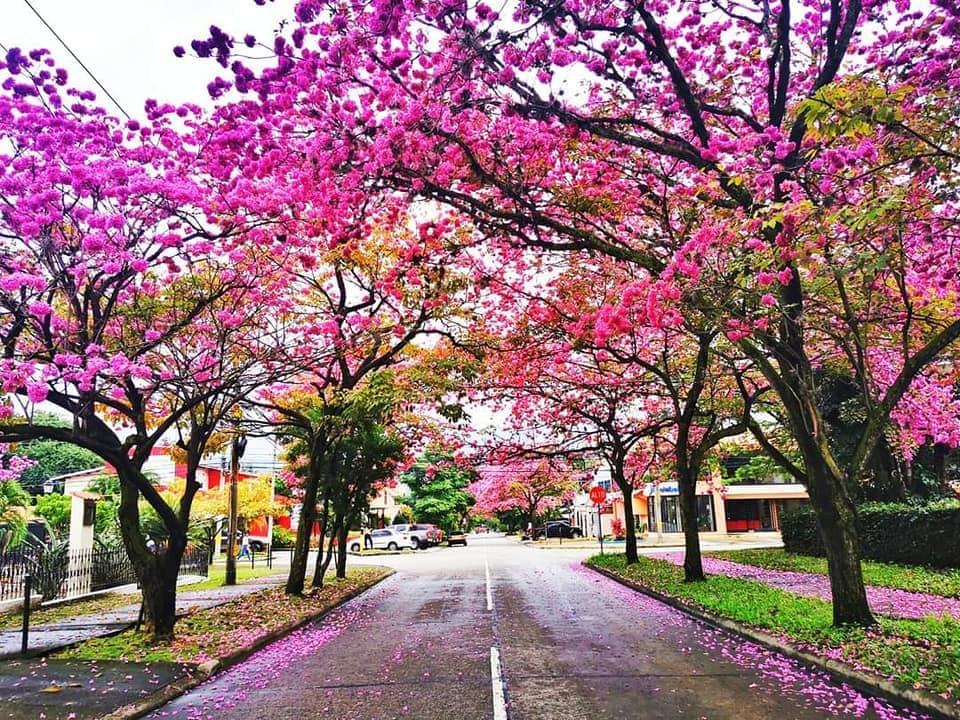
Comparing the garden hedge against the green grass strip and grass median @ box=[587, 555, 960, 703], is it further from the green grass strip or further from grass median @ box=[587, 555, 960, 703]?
grass median @ box=[587, 555, 960, 703]

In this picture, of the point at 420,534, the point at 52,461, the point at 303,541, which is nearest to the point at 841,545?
the point at 303,541

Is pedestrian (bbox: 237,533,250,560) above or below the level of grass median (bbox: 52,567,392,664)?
below

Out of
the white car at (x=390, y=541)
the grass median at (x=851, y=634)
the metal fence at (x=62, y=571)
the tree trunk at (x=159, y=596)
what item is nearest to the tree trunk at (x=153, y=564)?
the tree trunk at (x=159, y=596)

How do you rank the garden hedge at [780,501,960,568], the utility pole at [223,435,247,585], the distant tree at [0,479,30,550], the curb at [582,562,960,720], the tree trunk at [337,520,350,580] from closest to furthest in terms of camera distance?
the curb at [582,562,960,720]
the garden hedge at [780,501,960,568]
the distant tree at [0,479,30,550]
the utility pole at [223,435,247,585]
the tree trunk at [337,520,350,580]

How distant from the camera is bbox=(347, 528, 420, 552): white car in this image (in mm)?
43875

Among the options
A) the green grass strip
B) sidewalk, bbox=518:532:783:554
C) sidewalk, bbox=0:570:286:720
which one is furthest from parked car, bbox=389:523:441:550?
sidewalk, bbox=0:570:286:720

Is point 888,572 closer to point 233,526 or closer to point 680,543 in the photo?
point 233,526

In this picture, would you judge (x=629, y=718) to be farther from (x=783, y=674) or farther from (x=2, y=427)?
(x=2, y=427)

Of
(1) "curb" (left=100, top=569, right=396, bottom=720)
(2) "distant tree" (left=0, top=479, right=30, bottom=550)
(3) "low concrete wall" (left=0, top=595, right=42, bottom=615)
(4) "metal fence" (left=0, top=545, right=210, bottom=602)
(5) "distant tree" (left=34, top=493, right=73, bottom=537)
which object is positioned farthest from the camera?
(5) "distant tree" (left=34, top=493, right=73, bottom=537)

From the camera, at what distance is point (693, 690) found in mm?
6875

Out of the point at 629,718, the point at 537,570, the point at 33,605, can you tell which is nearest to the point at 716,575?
the point at 537,570

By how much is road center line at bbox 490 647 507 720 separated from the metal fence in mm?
8948

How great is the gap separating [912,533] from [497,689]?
608 inches

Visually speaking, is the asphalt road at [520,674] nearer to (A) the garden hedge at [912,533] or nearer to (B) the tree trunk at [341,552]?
(B) the tree trunk at [341,552]
